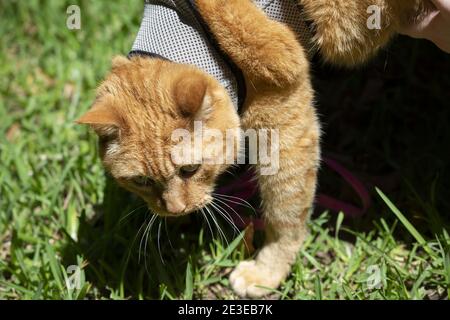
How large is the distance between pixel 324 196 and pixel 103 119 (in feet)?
3.70

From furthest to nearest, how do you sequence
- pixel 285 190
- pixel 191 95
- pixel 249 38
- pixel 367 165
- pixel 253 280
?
pixel 367 165 < pixel 253 280 < pixel 285 190 < pixel 249 38 < pixel 191 95

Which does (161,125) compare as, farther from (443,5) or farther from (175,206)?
(443,5)

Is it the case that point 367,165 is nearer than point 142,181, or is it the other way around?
point 142,181

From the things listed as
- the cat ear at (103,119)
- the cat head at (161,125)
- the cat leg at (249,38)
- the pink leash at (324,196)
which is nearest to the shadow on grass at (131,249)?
the pink leash at (324,196)

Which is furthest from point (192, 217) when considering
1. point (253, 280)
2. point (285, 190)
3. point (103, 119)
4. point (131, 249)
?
point (103, 119)

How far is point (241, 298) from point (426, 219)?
2.56ft

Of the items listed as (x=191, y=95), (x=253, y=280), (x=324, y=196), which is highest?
(x=191, y=95)

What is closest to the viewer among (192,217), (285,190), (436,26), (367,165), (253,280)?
(436,26)

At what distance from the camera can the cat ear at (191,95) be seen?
4.82 ft

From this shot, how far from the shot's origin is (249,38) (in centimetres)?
161

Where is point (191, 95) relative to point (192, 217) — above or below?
above

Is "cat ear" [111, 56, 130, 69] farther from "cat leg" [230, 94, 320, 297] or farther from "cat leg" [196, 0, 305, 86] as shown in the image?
"cat leg" [230, 94, 320, 297]

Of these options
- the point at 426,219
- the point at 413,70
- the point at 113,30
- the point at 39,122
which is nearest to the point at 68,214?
the point at 39,122

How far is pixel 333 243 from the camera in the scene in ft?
6.82
